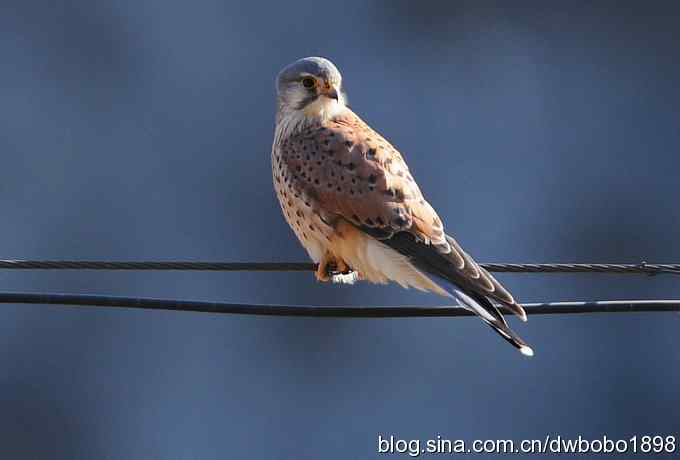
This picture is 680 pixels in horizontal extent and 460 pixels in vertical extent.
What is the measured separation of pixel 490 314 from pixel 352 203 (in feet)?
2.67

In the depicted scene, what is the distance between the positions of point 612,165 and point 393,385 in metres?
2.12

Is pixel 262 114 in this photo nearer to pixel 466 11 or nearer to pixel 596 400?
pixel 466 11

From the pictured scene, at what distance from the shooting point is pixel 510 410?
8.45 m

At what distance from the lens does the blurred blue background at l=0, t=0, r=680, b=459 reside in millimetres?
8492

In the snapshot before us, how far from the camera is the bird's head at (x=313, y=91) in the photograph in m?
4.86

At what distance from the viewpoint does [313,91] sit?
4902 mm

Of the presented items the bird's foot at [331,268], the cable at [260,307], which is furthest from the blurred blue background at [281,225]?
the cable at [260,307]

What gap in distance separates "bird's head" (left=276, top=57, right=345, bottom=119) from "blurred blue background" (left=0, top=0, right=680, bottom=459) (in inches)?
132

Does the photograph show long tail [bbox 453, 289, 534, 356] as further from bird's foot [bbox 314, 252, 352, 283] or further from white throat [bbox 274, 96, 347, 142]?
white throat [bbox 274, 96, 347, 142]

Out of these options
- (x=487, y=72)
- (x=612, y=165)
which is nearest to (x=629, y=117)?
(x=612, y=165)

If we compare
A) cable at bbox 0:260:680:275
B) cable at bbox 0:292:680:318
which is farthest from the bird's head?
cable at bbox 0:292:680:318

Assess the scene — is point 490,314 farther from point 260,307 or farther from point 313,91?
point 313,91

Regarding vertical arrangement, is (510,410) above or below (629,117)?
below

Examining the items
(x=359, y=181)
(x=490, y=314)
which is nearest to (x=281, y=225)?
(x=359, y=181)
